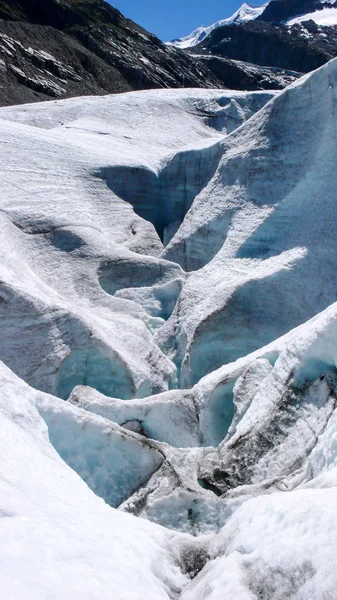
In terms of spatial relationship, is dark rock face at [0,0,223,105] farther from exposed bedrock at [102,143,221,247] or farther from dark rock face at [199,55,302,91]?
exposed bedrock at [102,143,221,247]

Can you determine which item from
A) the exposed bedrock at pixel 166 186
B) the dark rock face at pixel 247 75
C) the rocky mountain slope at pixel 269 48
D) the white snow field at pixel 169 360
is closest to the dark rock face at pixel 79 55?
the dark rock face at pixel 247 75

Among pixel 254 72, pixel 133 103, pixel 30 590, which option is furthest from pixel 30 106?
pixel 254 72

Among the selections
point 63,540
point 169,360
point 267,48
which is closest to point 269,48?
point 267,48

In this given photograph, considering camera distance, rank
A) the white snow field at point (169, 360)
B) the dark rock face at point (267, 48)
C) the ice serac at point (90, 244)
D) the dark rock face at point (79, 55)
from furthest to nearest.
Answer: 1. the dark rock face at point (267, 48)
2. the dark rock face at point (79, 55)
3. the ice serac at point (90, 244)
4. the white snow field at point (169, 360)

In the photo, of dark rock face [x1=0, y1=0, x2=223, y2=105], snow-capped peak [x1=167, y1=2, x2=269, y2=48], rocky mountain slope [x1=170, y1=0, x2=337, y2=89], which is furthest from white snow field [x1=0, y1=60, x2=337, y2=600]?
snow-capped peak [x1=167, y1=2, x2=269, y2=48]

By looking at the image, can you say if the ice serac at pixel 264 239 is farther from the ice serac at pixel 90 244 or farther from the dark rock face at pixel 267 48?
the dark rock face at pixel 267 48

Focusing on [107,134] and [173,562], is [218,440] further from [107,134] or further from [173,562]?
[107,134]

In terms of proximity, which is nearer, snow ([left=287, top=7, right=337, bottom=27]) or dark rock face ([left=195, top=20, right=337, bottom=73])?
dark rock face ([left=195, top=20, right=337, bottom=73])
